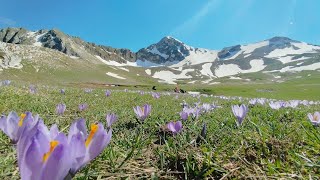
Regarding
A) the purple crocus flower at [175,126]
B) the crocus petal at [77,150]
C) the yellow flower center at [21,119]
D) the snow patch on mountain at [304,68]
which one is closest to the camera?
the crocus petal at [77,150]

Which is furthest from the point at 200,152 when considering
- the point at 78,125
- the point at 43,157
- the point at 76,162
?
the point at 43,157

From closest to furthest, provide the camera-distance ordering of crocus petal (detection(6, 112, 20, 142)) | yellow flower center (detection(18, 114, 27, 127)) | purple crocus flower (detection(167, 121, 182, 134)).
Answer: yellow flower center (detection(18, 114, 27, 127))
crocus petal (detection(6, 112, 20, 142))
purple crocus flower (detection(167, 121, 182, 134))

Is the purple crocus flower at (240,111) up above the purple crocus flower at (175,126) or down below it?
above

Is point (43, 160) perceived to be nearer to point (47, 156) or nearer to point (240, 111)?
point (47, 156)

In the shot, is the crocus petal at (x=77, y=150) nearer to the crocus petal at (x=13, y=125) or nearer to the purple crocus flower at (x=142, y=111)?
the crocus petal at (x=13, y=125)

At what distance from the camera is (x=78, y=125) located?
1.48 meters

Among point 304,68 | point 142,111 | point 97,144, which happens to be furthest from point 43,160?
point 304,68

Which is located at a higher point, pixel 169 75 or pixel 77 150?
pixel 169 75

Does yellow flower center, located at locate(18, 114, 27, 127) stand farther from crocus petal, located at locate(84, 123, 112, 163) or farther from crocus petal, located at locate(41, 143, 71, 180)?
crocus petal, located at locate(41, 143, 71, 180)

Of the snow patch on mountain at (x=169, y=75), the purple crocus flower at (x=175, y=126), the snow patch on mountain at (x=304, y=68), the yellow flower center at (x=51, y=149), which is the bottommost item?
the purple crocus flower at (x=175, y=126)

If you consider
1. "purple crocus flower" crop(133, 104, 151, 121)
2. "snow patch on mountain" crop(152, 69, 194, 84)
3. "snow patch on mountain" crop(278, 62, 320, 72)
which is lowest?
"purple crocus flower" crop(133, 104, 151, 121)

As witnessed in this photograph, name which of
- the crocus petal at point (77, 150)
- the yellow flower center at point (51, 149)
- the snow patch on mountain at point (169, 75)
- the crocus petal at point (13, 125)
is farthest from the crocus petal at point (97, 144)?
the snow patch on mountain at point (169, 75)

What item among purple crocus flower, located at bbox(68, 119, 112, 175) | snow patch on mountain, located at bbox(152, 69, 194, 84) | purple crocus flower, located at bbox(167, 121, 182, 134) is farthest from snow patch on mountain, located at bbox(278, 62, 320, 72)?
purple crocus flower, located at bbox(68, 119, 112, 175)

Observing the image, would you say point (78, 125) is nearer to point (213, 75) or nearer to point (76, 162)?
point (76, 162)
